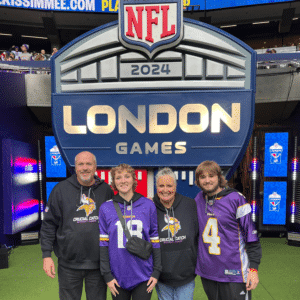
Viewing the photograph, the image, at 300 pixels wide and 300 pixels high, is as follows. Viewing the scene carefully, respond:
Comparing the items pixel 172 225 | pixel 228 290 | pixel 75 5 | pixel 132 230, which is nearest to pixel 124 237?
pixel 132 230

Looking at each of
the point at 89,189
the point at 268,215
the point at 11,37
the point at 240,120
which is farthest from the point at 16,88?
the point at 11,37

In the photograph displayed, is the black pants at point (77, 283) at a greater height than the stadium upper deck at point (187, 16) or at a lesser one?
lesser

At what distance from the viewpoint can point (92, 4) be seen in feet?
39.5

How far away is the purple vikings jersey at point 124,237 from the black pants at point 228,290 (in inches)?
19.5

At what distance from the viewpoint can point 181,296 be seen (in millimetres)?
1869

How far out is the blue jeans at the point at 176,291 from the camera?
1.87 meters

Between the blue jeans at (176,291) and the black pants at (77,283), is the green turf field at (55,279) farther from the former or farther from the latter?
the blue jeans at (176,291)

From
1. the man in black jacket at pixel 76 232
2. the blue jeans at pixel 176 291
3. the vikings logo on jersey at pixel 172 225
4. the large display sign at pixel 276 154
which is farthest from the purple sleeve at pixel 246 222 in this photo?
the large display sign at pixel 276 154

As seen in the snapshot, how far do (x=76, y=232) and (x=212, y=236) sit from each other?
A: 3.43 feet

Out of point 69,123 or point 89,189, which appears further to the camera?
point 69,123

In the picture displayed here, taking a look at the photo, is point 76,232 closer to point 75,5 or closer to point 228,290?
point 228,290

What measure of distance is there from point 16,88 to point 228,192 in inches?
193

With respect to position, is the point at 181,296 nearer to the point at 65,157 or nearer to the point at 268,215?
the point at 65,157

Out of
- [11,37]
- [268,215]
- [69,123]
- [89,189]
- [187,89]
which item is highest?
[11,37]
